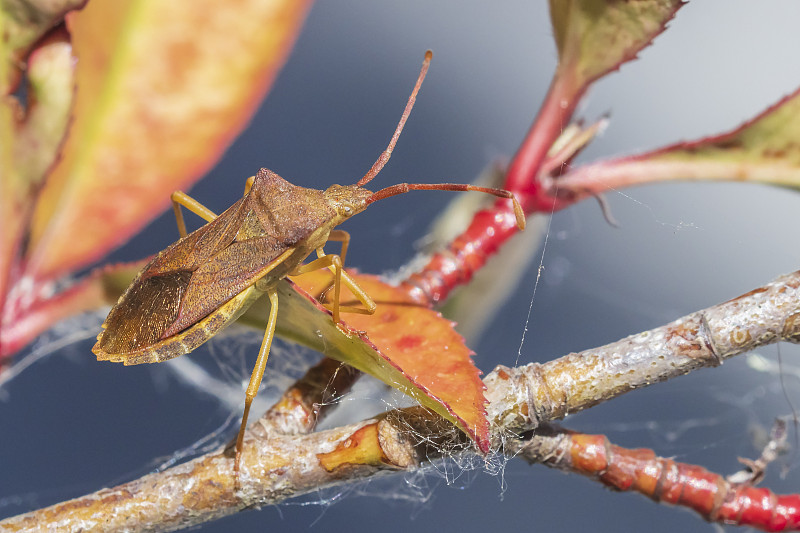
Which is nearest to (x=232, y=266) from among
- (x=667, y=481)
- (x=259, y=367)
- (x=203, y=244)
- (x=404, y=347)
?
(x=203, y=244)

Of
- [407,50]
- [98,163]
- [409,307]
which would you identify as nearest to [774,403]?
[409,307]

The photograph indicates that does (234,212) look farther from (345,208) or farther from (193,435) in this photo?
(193,435)

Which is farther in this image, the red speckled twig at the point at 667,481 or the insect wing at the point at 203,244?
the insect wing at the point at 203,244

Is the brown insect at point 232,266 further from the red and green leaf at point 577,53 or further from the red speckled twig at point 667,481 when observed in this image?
the red speckled twig at point 667,481

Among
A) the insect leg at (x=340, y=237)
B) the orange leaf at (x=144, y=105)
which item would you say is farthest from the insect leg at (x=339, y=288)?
the orange leaf at (x=144, y=105)

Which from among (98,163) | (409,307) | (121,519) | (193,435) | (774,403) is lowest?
(193,435)

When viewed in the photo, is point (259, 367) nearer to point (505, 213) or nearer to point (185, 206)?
point (185, 206)
